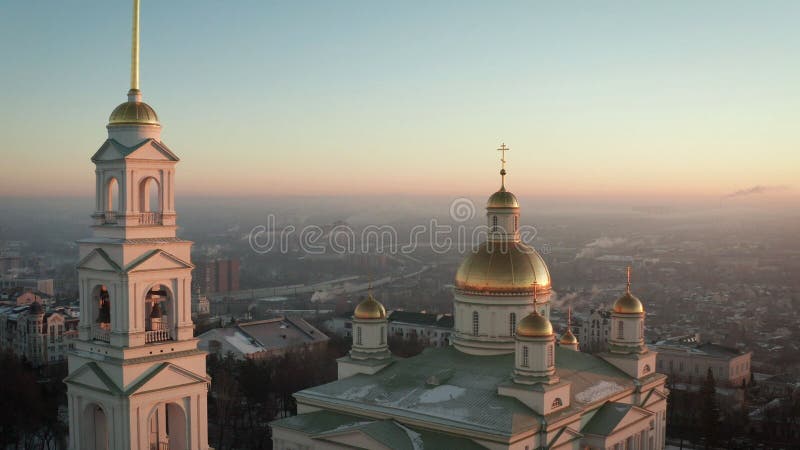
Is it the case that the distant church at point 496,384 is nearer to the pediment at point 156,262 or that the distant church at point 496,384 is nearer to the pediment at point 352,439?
the pediment at point 352,439

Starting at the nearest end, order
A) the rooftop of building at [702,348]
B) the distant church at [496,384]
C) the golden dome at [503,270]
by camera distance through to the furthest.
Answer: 1. the distant church at [496,384]
2. the golden dome at [503,270]
3. the rooftop of building at [702,348]

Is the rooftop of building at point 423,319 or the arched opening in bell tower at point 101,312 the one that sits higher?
the arched opening in bell tower at point 101,312

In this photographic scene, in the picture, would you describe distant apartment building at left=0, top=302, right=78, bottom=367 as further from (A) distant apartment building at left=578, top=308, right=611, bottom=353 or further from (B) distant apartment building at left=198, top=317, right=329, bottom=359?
(A) distant apartment building at left=578, top=308, right=611, bottom=353

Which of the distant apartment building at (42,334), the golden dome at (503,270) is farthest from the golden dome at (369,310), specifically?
the distant apartment building at (42,334)

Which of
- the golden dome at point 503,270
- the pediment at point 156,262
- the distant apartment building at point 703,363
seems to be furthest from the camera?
the distant apartment building at point 703,363

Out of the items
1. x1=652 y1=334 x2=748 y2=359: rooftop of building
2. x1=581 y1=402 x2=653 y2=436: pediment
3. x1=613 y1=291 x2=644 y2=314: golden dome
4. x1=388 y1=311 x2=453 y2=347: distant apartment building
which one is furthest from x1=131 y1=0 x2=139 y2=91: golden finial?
x1=388 y1=311 x2=453 y2=347: distant apartment building

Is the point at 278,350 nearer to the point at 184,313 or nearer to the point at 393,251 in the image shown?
the point at 184,313

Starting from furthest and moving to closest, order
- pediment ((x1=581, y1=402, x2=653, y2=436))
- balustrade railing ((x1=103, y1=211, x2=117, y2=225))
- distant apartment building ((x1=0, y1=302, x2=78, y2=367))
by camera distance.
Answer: distant apartment building ((x1=0, y1=302, x2=78, y2=367)), pediment ((x1=581, y1=402, x2=653, y2=436)), balustrade railing ((x1=103, y1=211, x2=117, y2=225))

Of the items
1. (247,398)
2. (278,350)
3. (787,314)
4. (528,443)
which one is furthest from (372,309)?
(787,314)
